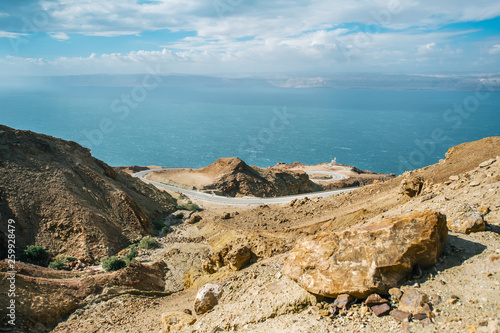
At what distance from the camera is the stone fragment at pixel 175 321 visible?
10740 mm

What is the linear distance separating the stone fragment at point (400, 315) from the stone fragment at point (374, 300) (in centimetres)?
33

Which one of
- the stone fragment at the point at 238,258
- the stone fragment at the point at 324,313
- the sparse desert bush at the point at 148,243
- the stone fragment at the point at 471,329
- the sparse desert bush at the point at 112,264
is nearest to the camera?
the stone fragment at the point at 471,329

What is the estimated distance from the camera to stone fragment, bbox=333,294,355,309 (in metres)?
8.20

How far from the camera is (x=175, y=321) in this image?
11242 mm

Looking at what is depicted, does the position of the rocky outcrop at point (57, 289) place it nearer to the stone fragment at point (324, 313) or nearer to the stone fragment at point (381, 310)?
the stone fragment at point (324, 313)

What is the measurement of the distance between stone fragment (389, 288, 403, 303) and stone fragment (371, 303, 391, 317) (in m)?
0.29

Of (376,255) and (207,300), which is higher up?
(376,255)

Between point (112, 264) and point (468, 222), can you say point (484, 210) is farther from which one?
point (112, 264)

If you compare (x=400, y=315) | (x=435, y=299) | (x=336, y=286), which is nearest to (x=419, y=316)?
(x=400, y=315)

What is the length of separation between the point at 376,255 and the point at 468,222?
3.47 m

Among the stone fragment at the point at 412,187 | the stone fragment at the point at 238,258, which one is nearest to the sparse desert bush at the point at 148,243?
the stone fragment at the point at 238,258

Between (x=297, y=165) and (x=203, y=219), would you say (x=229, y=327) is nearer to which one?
(x=203, y=219)

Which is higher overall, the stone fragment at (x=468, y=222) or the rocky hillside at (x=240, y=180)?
the stone fragment at (x=468, y=222)

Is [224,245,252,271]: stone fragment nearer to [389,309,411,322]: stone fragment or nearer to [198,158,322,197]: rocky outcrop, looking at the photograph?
[389,309,411,322]: stone fragment
